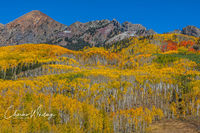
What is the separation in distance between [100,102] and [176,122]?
55.9 meters

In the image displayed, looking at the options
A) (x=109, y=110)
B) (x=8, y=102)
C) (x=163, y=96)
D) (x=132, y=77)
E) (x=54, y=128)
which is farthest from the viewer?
(x=132, y=77)

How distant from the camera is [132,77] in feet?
577

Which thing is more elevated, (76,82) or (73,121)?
(76,82)

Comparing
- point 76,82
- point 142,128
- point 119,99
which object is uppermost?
point 76,82

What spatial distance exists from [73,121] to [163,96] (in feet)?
262

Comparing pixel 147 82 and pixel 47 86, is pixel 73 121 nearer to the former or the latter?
pixel 47 86

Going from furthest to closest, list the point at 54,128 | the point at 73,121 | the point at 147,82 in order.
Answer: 1. the point at 147,82
2. the point at 73,121
3. the point at 54,128

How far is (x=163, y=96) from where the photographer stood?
5448 inches

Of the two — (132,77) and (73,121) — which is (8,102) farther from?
(132,77)

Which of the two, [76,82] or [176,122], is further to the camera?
[76,82]

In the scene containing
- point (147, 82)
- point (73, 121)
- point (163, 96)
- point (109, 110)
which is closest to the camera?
point (73, 121)

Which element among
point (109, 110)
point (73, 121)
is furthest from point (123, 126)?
point (109, 110)

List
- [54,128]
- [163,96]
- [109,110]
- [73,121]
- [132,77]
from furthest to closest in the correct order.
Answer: [132,77] < [163,96] < [109,110] < [73,121] < [54,128]

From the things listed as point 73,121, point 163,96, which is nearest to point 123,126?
point 73,121
